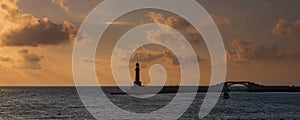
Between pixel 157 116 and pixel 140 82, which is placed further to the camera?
pixel 140 82

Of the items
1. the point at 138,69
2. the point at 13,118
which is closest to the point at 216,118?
the point at 13,118

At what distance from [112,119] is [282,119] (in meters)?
28.3

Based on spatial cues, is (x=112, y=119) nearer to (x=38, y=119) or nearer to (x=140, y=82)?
(x=38, y=119)

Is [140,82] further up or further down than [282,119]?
further up

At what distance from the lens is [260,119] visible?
298 feet

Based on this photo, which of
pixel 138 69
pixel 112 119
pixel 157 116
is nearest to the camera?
pixel 112 119

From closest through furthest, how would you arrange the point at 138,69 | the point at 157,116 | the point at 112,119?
the point at 112,119 → the point at 157,116 → the point at 138,69

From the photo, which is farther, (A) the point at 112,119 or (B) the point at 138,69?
(B) the point at 138,69

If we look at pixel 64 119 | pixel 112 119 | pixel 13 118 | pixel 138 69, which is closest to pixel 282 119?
pixel 112 119

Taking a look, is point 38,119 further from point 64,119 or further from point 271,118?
point 271,118

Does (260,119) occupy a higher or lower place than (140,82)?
lower

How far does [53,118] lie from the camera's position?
9225 centimetres

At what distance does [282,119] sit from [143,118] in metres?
23.2

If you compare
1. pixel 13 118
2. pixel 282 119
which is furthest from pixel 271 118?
pixel 13 118
